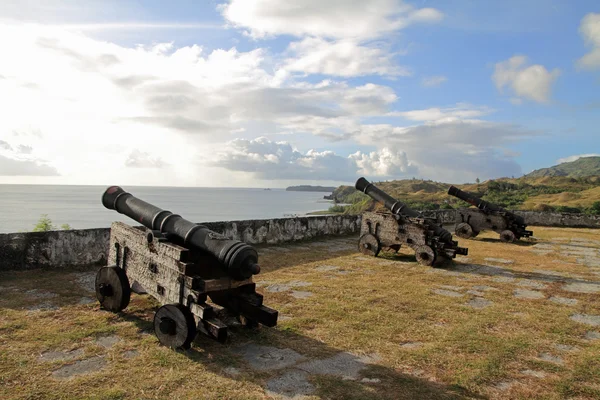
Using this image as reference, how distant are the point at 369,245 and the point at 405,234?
0.95 meters

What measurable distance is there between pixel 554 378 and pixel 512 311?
2.08 metres

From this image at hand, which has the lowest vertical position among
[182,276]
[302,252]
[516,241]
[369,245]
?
[302,252]

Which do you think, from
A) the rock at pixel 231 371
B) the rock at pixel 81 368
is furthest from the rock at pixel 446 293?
the rock at pixel 81 368

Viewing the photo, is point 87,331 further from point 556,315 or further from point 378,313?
point 556,315

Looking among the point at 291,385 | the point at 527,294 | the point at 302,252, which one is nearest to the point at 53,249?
the point at 302,252

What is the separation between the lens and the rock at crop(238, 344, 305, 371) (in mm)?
3576

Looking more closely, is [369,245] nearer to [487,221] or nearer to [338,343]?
[338,343]

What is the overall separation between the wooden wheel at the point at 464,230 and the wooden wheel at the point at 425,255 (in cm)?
615

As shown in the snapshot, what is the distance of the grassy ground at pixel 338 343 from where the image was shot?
3.19m

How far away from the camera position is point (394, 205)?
970 centimetres

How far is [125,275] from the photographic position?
16.0 ft

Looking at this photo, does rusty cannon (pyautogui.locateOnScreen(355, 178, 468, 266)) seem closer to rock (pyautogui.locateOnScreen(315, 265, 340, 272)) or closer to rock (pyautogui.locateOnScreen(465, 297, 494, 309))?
rock (pyautogui.locateOnScreen(315, 265, 340, 272))

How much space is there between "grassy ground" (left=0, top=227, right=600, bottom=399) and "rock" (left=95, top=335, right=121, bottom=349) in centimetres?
1

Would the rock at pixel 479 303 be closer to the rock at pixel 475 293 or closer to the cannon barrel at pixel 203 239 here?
the rock at pixel 475 293
